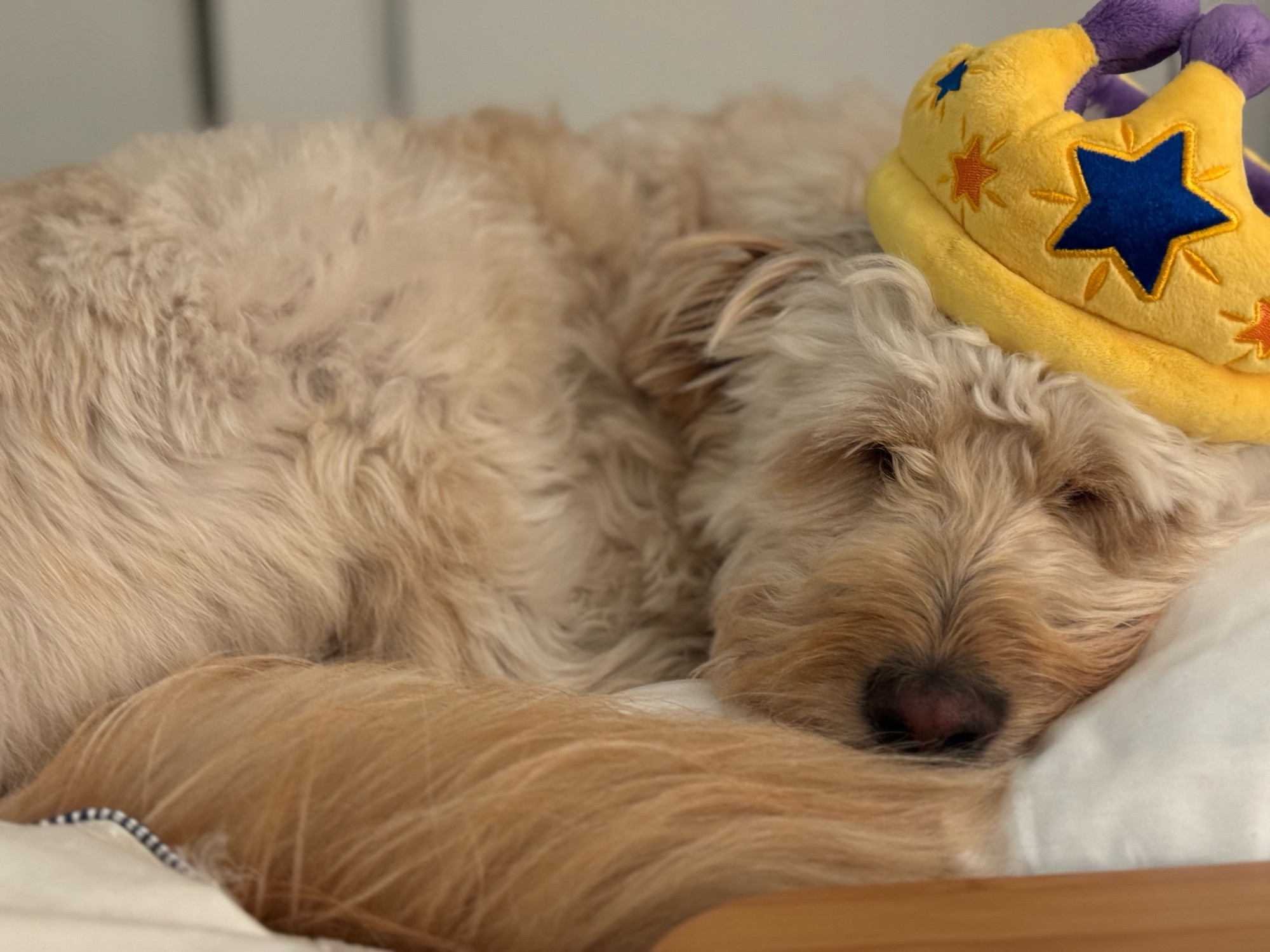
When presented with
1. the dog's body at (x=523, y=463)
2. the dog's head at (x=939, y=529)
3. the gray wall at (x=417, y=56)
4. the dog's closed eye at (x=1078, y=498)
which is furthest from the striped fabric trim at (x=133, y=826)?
the gray wall at (x=417, y=56)

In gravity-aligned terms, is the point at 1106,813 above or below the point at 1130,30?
below

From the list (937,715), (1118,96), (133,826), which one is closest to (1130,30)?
(1118,96)

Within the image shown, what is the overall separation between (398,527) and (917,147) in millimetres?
637

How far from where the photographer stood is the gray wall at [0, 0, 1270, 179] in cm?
202

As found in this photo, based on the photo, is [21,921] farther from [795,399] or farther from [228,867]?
[795,399]

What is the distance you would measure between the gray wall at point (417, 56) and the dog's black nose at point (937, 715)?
4.69 ft

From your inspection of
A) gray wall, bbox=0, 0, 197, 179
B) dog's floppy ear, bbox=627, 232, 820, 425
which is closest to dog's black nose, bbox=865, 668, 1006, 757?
dog's floppy ear, bbox=627, 232, 820, 425

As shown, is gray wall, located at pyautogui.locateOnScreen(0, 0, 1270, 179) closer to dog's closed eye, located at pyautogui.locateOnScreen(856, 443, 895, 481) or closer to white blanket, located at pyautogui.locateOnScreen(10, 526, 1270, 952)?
dog's closed eye, located at pyautogui.locateOnScreen(856, 443, 895, 481)

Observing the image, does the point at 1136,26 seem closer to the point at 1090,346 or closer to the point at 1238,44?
the point at 1238,44

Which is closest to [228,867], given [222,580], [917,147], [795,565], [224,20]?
[222,580]

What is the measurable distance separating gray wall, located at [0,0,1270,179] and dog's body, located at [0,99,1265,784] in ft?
2.81

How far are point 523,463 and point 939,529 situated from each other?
46 centimetres

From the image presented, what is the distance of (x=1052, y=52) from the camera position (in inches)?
38.1

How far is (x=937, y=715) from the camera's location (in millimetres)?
870
